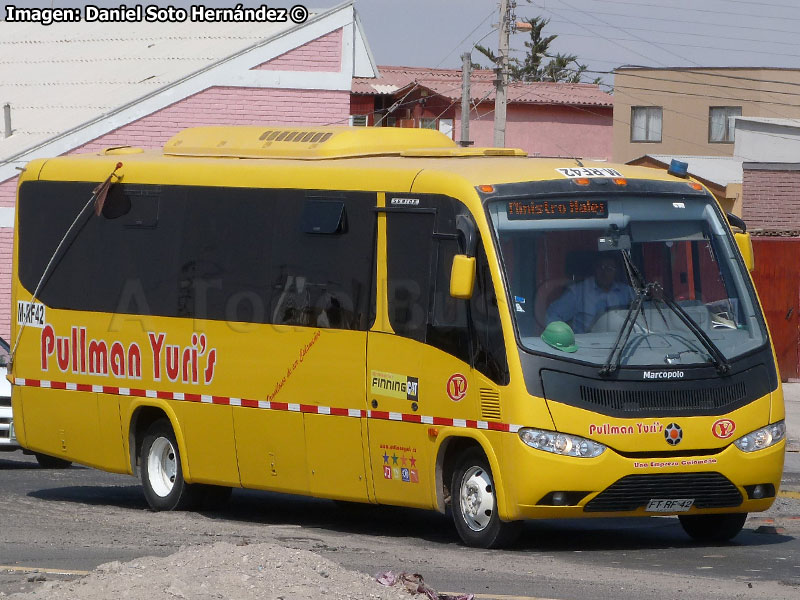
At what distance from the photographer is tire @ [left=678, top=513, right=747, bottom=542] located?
466 inches

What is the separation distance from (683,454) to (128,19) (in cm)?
3388

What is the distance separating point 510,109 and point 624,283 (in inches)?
2212

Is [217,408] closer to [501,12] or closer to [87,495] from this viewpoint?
[87,495]

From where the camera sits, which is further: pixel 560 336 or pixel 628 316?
pixel 628 316

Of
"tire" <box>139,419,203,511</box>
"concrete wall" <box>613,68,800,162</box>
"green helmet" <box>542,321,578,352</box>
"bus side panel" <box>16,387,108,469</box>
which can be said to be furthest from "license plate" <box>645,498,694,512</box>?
"concrete wall" <box>613,68,800,162</box>

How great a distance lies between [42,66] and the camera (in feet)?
131

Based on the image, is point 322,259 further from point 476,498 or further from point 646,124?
point 646,124

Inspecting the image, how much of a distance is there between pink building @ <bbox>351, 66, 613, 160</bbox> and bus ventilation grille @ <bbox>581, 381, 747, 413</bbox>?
50.4 meters

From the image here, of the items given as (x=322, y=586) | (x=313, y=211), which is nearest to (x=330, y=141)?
(x=313, y=211)

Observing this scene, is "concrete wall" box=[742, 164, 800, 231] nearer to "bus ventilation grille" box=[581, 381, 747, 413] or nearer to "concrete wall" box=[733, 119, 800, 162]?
"bus ventilation grille" box=[581, 381, 747, 413]

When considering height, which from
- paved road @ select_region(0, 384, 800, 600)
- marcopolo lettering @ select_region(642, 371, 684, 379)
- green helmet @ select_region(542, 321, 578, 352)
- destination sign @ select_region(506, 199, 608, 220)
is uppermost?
destination sign @ select_region(506, 199, 608, 220)

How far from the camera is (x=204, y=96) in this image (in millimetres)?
31922

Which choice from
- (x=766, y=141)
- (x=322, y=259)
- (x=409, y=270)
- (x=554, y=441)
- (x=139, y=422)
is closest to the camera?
(x=554, y=441)

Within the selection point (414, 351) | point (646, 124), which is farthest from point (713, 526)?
point (646, 124)
